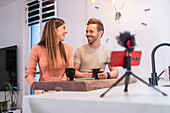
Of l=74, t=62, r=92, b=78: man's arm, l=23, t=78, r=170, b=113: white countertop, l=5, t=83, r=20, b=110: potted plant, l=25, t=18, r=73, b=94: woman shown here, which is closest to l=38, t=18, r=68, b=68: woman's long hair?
l=25, t=18, r=73, b=94: woman

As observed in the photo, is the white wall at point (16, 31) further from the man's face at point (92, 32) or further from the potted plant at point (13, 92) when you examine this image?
the man's face at point (92, 32)

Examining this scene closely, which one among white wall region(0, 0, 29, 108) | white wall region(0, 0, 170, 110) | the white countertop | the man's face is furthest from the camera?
white wall region(0, 0, 29, 108)

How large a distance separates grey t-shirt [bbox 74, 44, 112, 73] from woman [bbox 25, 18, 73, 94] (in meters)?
0.49

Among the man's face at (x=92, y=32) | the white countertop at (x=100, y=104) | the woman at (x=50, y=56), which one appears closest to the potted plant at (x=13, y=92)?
the man's face at (x=92, y=32)

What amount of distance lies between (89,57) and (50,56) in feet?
2.59

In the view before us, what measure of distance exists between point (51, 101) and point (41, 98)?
45 millimetres

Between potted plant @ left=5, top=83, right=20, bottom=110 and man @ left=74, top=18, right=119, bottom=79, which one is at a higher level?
man @ left=74, top=18, right=119, bottom=79

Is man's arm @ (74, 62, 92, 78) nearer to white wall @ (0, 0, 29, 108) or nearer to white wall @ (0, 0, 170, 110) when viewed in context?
white wall @ (0, 0, 170, 110)

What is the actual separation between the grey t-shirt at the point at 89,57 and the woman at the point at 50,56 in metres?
0.49

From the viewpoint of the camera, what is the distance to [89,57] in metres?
2.46

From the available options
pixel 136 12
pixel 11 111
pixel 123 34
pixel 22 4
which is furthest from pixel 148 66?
pixel 22 4

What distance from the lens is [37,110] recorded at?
660 millimetres

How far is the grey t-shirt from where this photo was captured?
2.40 meters

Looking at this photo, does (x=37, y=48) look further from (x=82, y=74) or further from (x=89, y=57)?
(x=89, y=57)
